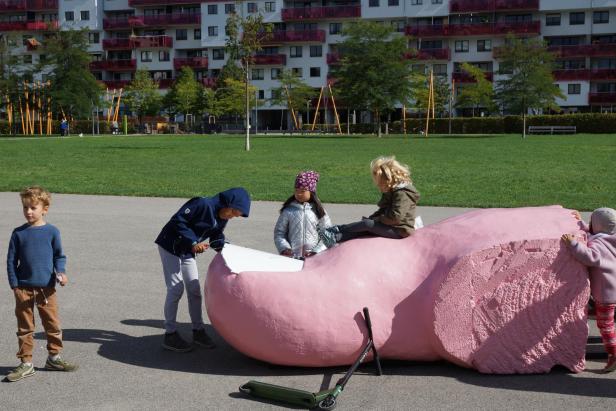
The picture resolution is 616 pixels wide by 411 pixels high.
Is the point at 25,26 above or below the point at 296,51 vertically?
above

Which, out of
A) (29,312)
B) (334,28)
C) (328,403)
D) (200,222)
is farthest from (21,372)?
(334,28)

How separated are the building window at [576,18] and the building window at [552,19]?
1240 millimetres

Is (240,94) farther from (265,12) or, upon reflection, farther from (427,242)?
(427,242)

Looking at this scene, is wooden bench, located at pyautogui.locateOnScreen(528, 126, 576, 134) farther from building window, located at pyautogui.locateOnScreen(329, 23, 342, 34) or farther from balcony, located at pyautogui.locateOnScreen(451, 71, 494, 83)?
building window, located at pyautogui.locateOnScreen(329, 23, 342, 34)

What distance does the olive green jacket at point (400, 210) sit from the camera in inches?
242

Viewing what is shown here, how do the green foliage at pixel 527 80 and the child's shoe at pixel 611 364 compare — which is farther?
the green foliage at pixel 527 80

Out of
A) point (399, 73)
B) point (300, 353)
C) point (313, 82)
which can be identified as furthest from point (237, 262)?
point (313, 82)

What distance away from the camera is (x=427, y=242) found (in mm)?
5992

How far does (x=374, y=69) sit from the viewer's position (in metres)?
56.5

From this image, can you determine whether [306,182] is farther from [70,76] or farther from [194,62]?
[194,62]

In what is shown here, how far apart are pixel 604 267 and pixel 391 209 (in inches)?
64.5

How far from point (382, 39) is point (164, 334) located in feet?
174

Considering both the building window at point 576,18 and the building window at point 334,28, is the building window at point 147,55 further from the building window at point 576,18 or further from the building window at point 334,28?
the building window at point 576,18

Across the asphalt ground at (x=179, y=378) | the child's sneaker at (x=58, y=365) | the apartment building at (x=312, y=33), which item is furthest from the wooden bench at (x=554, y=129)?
the child's sneaker at (x=58, y=365)
